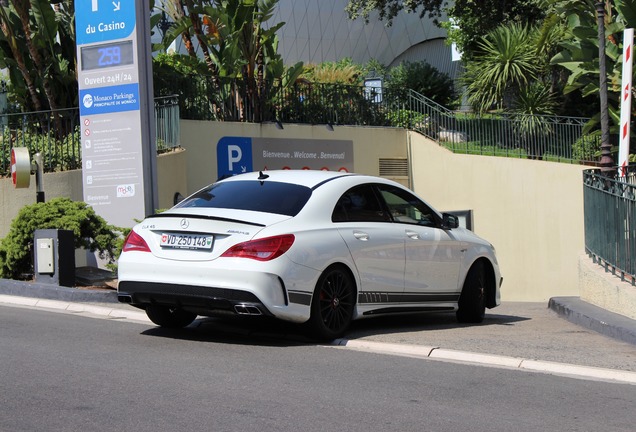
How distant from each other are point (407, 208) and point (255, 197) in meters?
1.97

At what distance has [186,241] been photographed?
8.77m

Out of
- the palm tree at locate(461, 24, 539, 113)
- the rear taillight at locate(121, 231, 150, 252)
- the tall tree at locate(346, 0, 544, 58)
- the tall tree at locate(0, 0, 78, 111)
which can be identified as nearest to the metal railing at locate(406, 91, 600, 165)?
the palm tree at locate(461, 24, 539, 113)

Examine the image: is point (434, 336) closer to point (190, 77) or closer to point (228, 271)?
point (228, 271)

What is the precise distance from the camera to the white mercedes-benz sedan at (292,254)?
335 inches

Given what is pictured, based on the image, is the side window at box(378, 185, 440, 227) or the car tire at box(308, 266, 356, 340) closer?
the car tire at box(308, 266, 356, 340)

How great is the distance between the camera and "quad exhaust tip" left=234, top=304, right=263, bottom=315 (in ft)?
27.7

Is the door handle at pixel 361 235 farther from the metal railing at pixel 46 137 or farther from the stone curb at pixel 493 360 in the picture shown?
the metal railing at pixel 46 137

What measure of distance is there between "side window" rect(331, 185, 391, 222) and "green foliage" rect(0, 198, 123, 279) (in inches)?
170

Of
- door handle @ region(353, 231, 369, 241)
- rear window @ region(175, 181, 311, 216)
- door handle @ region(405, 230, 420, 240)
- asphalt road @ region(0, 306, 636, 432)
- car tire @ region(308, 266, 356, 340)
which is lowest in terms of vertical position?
asphalt road @ region(0, 306, 636, 432)

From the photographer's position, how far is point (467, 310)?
444 inches

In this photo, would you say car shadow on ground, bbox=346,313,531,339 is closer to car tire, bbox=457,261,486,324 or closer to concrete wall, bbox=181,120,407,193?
car tire, bbox=457,261,486,324

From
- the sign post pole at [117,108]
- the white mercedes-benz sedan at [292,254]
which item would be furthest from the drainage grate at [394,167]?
the white mercedes-benz sedan at [292,254]

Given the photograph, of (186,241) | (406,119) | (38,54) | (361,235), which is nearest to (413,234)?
(361,235)

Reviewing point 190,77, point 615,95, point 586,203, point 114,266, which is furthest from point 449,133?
point 114,266
